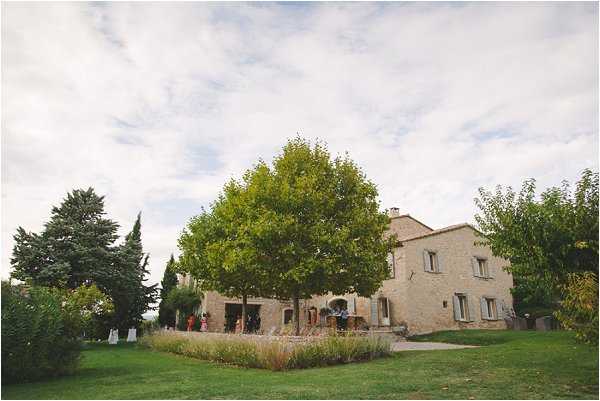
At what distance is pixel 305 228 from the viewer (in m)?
14.9

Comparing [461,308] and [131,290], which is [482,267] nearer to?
[461,308]

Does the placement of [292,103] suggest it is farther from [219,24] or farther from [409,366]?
[409,366]

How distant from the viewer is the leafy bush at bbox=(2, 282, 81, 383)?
944 centimetres

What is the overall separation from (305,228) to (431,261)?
13.7 meters

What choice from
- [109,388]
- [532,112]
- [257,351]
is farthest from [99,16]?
[532,112]

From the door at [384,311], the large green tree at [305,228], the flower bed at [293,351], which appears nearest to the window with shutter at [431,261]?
the door at [384,311]

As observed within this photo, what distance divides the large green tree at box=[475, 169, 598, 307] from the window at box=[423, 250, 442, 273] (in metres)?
14.0

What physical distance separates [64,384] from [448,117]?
511 inches

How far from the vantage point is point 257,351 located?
39.9ft

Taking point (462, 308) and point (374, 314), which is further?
point (462, 308)

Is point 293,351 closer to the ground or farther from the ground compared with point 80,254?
closer to the ground

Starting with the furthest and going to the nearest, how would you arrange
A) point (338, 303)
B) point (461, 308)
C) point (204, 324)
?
point (338, 303), point (461, 308), point (204, 324)

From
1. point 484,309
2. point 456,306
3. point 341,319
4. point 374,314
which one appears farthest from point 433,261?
point 341,319

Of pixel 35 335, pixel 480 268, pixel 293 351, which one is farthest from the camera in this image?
pixel 480 268
